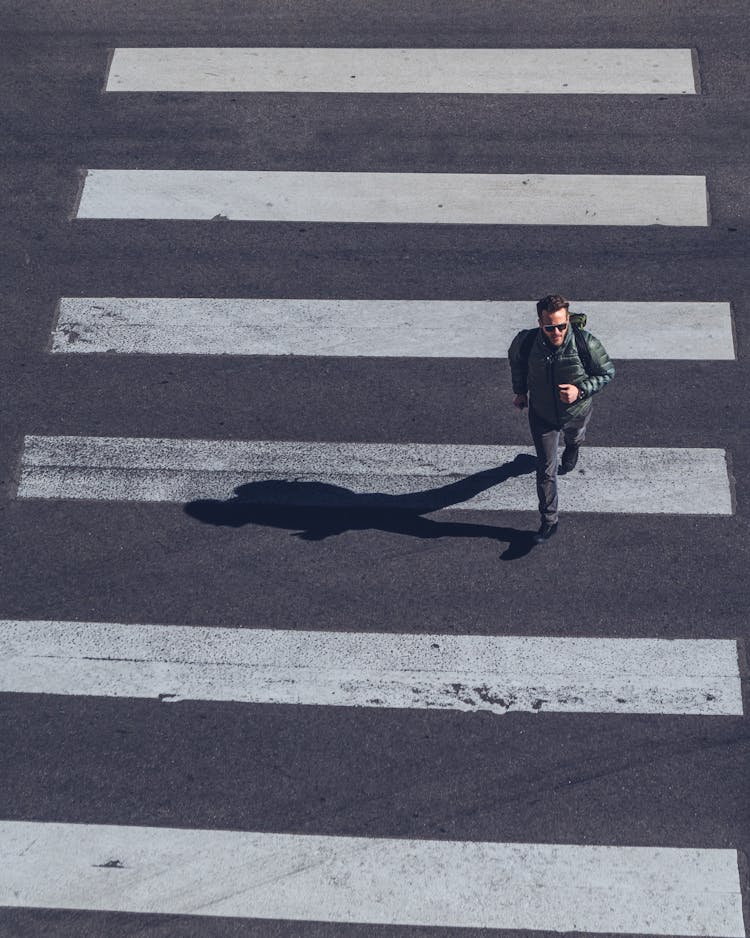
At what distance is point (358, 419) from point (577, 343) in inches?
73.7

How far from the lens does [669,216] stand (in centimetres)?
924

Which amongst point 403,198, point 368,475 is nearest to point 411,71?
point 403,198

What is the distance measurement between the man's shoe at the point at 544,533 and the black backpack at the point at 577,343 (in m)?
1.11

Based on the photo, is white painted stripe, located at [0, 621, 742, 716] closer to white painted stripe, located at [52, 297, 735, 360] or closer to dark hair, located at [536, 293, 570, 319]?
dark hair, located at [536, 293, 570, 319]

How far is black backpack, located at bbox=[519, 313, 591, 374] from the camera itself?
7160 mm

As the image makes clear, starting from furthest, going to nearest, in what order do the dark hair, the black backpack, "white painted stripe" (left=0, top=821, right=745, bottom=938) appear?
the black backpack
the dark hair
"white painted stripe" (left=0, top=821, right=745, bottom=938)

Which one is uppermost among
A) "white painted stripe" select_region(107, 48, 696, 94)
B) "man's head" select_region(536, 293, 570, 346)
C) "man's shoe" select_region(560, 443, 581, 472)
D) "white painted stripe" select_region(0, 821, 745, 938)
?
"white painted stripe" select_region(107, 48, 696, 94)

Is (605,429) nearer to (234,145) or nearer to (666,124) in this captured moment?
(666,124)

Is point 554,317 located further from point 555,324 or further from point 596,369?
point 596,369

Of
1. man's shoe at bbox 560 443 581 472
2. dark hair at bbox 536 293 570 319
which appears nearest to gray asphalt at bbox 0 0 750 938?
man's shoe at bbox 560 443 581 472

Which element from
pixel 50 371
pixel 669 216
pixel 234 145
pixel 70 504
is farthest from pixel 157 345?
pixel 669 216

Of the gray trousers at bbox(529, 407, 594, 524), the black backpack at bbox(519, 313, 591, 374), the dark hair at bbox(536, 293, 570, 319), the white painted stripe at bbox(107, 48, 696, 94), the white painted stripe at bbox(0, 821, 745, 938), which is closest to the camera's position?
the white painted stripe at bbox(0, 821, 745, 938)

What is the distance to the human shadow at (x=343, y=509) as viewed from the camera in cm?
801

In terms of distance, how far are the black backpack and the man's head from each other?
120 millimetres
